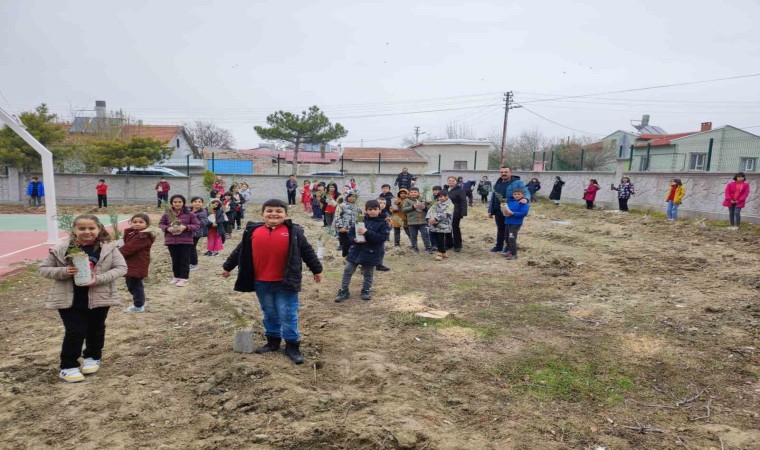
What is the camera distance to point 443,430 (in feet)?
10.9

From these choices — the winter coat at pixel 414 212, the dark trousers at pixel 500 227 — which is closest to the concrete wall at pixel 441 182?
the winter coat at pixel 414 212

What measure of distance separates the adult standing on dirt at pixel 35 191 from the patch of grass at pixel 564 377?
2345 centimetres

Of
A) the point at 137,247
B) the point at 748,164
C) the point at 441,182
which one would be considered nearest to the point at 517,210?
the point at 137,247

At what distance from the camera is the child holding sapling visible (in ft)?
12.6

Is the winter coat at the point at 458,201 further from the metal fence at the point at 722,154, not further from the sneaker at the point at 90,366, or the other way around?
the metal fence at the point at 722,154

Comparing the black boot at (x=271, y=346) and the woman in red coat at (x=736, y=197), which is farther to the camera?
the woman in red coat at (x=736, y=197)

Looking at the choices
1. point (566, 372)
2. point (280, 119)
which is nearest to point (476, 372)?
point (566, 372)

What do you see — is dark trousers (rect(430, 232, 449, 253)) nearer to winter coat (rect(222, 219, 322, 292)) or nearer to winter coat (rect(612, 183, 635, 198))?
winter coat (rect(222, 219, 322, 292))

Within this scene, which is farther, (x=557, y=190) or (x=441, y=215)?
(x=557, y=190)

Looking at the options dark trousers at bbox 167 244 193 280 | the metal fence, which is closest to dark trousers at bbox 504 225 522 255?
dark trousers at bbox 167 244 193 280

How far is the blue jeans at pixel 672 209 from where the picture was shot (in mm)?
14875

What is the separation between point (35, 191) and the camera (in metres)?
21.1

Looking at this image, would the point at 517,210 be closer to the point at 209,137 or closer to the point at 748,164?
the point at 748,164

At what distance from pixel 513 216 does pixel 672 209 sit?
8.98 metres
